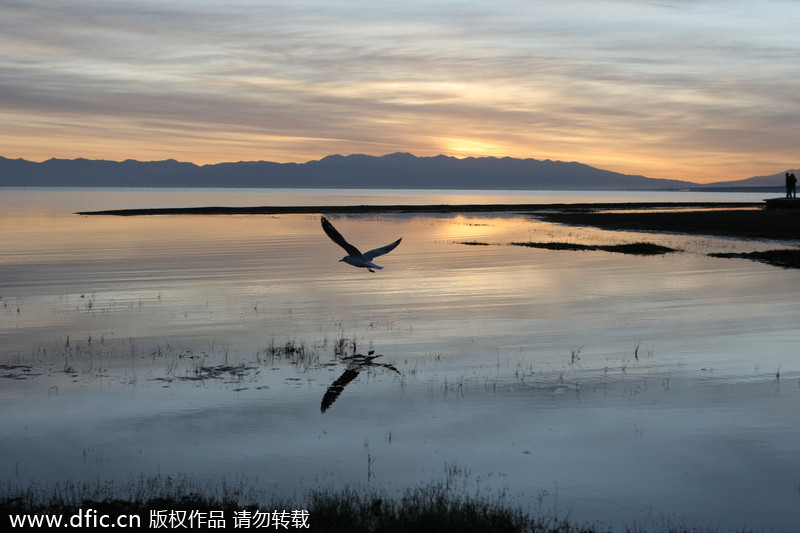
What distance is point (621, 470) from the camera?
11641 millimetres

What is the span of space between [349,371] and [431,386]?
7.17 feet

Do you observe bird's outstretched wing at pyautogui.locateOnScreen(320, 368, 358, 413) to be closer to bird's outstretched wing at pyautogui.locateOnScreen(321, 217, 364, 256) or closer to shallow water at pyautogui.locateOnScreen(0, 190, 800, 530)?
shallow water at pyautogui.locateOnScreen(0, 190, 800, 530)

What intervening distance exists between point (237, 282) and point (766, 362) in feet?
69.2

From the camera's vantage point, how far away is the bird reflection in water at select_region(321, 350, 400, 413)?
15.3m

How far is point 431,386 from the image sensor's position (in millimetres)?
16188

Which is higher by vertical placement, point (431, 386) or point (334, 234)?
point (334, 234)

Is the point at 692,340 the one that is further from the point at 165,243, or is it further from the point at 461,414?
the point at 165,243

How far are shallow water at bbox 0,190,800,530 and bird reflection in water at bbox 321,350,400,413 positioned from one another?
8.1 inches

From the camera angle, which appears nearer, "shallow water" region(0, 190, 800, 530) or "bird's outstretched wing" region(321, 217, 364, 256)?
"shallow water" region(0, 190, 800, 530)

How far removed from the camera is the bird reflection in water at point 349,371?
15344mm

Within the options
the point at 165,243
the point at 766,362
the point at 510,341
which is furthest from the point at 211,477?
the point at 165,243

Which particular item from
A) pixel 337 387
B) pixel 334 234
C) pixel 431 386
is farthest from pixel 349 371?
pixel 334 234

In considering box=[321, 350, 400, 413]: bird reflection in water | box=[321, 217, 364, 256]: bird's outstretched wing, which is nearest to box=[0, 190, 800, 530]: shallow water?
box=[321, 350, 400, 413]: bird reflection in water

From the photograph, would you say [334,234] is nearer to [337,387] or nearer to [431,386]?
[337,387]
